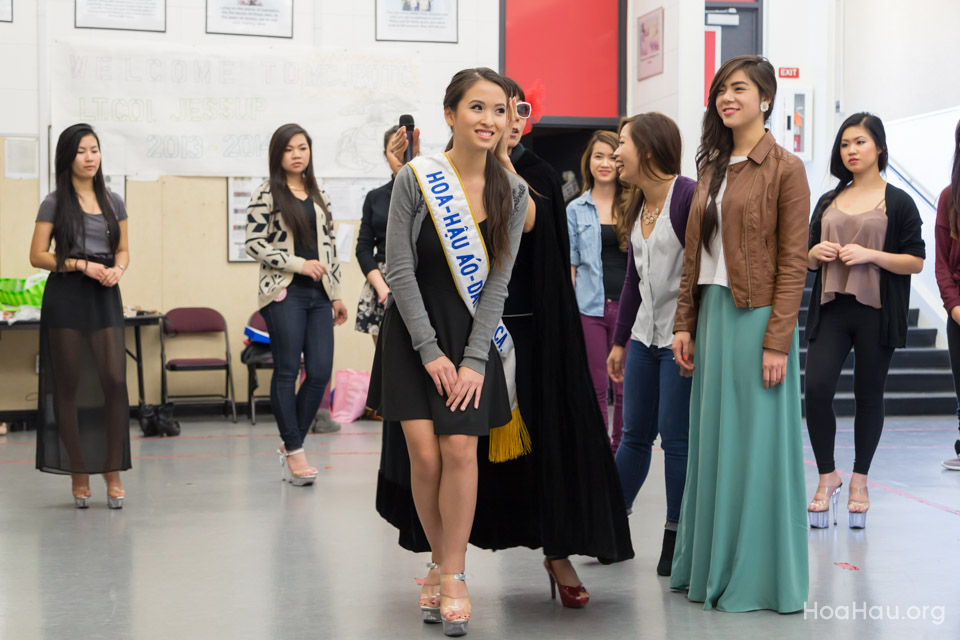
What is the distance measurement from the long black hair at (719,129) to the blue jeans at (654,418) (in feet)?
1.47

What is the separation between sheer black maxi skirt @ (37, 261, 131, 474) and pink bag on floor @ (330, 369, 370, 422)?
3.04 metres

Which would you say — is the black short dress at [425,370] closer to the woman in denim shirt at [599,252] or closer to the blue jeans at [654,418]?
the blue jeans at [654,418]

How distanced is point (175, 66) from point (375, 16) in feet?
4.90

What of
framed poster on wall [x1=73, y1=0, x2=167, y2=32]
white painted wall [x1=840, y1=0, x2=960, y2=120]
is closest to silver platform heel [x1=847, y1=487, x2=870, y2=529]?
framed poster on wall [x1=73, y1=0, x2=167, y2=32]

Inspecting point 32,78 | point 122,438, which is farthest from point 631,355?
point 32,78

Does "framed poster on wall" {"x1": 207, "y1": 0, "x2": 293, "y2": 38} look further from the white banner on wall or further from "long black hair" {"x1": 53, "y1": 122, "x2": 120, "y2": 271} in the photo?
"long black hair" {"x1": 53, "y1": 122, "x2": 120, "y2": 271}

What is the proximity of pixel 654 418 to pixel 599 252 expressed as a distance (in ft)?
4.15

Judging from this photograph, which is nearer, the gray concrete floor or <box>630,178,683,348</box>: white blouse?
the gray concrete floor

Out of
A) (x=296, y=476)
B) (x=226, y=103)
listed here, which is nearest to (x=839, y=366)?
(x=296, y=476)

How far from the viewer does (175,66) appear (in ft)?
24.6

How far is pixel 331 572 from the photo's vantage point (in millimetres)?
3340

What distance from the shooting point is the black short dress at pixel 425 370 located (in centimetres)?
262

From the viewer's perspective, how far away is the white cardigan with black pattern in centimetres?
467

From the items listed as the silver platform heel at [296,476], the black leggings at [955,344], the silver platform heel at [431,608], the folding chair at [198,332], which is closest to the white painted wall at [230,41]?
the folding chair at [198,332]
